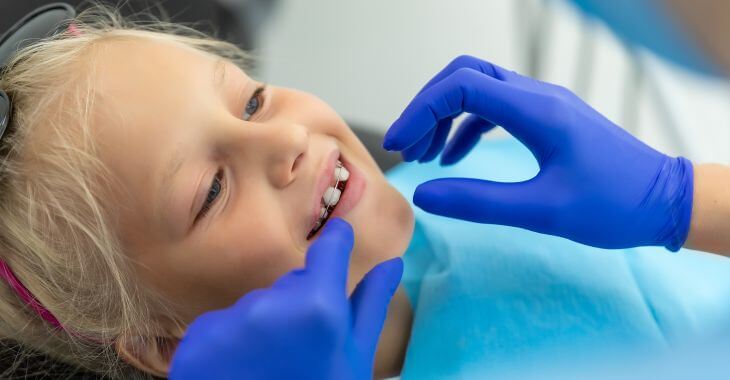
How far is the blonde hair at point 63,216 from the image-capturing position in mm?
750

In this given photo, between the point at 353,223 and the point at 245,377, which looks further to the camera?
the point at 353,223

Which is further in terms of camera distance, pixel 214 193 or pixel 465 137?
pixel 465 137

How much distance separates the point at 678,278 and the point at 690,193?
207 mm

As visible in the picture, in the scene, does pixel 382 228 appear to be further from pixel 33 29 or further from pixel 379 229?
pixel 33 29

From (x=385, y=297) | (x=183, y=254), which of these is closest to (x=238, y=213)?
(x=183, y=254)

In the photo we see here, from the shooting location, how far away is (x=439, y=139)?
938 mm

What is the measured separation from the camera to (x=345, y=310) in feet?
2.00

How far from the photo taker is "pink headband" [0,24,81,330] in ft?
2.66

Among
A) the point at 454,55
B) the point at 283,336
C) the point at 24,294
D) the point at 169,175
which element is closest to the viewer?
the point at 283,336

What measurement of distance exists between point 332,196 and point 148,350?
31cm

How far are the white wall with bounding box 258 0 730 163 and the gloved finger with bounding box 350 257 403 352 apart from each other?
2.37ft

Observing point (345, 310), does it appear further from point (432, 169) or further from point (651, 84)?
point (651, 84)

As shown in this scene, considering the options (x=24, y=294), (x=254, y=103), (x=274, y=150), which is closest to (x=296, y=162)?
(x=274, y=150)

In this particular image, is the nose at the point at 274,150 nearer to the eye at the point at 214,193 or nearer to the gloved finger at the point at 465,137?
the eye at the point at 214,193
